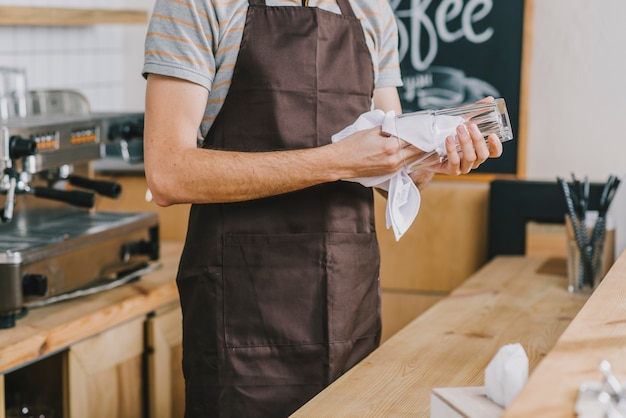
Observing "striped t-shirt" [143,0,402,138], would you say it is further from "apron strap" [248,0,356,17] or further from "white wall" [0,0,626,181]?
"white wall" [0,0,626,181]

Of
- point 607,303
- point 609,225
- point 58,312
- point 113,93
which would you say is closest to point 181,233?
point 113,93

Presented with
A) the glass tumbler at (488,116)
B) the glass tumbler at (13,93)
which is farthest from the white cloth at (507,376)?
the glass tumbler at (13,93)

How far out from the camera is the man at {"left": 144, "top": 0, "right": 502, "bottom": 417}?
1.53m

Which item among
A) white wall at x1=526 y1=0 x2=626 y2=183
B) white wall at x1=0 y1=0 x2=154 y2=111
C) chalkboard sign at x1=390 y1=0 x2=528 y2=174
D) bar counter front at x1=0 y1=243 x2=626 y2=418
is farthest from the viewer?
white wall at x1=0 y1=0 x2=154 y2=111

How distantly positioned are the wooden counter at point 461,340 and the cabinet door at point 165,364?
29.0 inches

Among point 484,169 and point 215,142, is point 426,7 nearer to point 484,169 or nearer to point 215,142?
point 484,169

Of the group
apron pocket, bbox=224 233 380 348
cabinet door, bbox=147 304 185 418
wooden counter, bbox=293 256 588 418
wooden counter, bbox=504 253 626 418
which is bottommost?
cabinet door, bbox=147 304 185 418

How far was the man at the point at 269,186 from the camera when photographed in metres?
1.53

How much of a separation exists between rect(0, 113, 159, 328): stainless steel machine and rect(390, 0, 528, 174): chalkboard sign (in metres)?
0.92

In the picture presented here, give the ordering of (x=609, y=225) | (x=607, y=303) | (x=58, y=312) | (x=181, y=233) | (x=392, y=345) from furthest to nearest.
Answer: (x=181, y=233) → (x=609, y=225) → (x=58, y=312) → (x=392, y=345) → (x=607, y=303)

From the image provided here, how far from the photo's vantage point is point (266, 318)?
5.47 ft

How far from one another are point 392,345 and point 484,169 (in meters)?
1.18

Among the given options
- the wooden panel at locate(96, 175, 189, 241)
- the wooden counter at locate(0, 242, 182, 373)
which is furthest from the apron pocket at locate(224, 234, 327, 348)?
the wooden panel at locate(96, 175, 189, 241)

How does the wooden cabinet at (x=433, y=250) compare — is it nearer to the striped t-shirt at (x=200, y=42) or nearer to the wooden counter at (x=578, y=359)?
the striped t-shirt at (x=200, y=42)
